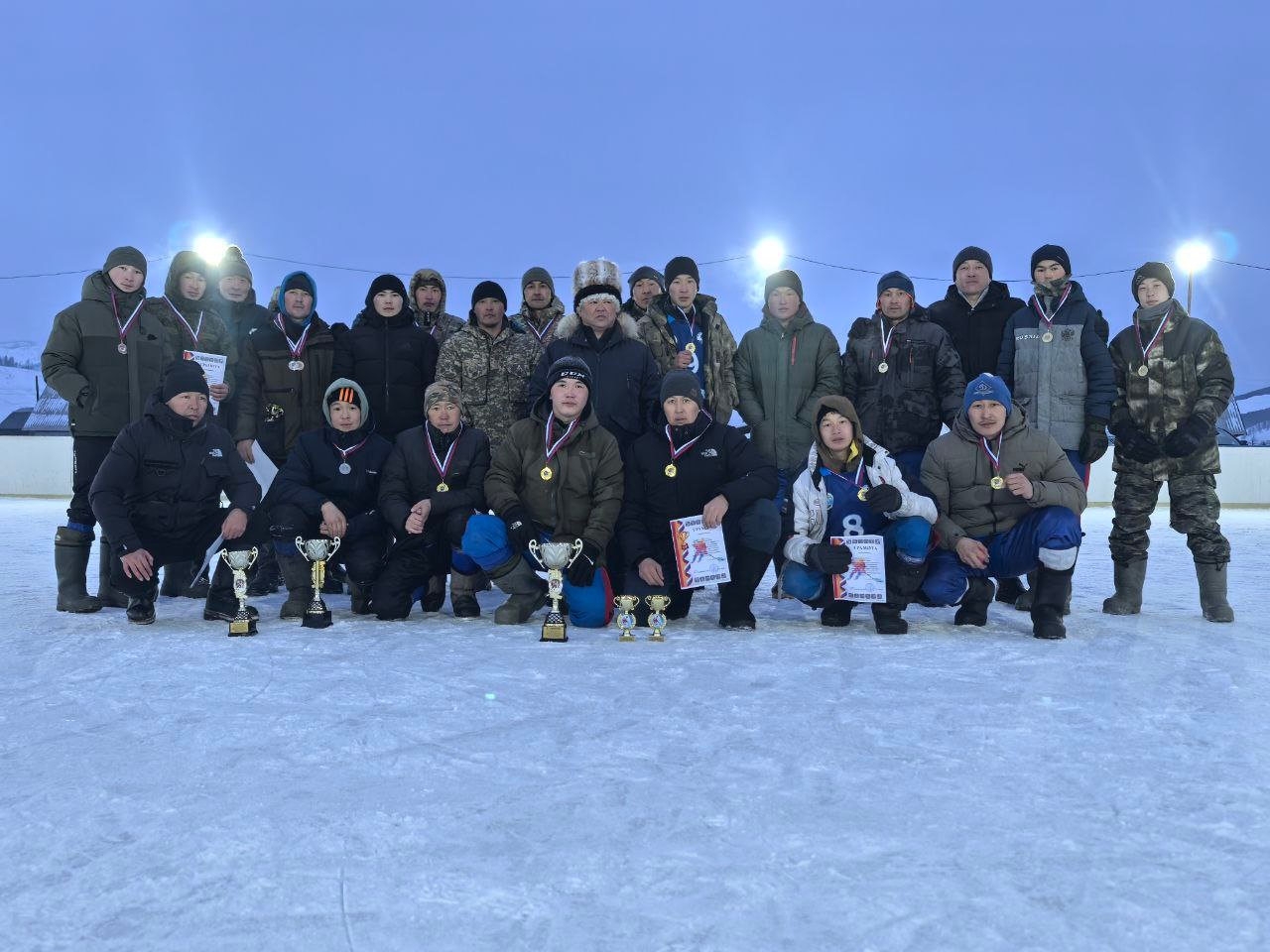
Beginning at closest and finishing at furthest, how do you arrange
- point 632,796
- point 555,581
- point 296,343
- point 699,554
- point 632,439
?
point 632,796 → point 555,581 → point 699,554 → point 632,439 → point 296,343

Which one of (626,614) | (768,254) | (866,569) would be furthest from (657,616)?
(768,254)

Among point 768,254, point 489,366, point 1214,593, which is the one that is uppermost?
point 768,254

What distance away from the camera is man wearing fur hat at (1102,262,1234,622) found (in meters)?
4.20

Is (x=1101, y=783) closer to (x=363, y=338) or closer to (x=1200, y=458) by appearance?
(x=1200, y=458)

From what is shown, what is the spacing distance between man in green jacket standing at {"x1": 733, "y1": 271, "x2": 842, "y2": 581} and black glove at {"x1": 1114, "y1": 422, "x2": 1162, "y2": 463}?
1.32 meters

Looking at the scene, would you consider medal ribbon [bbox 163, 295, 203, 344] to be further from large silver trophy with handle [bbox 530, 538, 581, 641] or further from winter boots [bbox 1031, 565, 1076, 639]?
winter boots [bbox 1031, 565, 1076, 639]

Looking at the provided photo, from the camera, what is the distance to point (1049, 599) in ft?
12.5

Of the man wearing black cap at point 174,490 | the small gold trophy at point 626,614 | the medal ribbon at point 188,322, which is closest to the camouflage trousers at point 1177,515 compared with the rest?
the small gold trophy at point 626,614

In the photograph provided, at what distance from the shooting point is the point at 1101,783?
6.80 ft

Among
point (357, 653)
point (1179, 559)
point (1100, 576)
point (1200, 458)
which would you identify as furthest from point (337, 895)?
point (1179, 559)

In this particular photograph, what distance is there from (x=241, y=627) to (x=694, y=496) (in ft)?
6.35

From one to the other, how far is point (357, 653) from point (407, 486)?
109 cm

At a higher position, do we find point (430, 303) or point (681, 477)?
point (430, 303)

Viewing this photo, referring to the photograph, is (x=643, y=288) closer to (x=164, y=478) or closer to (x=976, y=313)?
(x=976, y=313)
